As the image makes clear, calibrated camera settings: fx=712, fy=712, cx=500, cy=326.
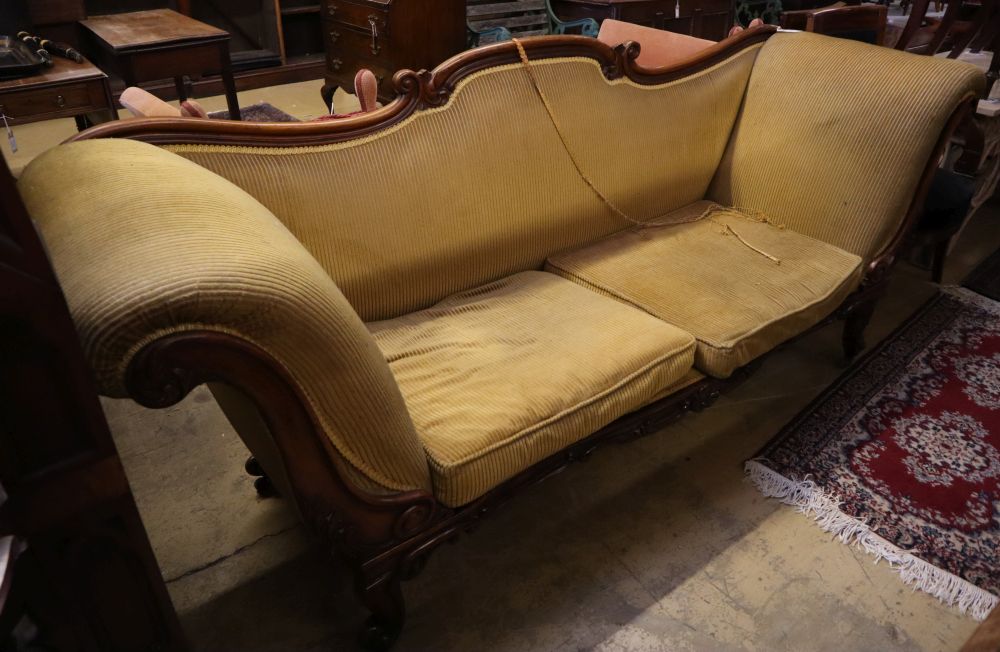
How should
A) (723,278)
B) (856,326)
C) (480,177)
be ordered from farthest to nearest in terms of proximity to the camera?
(856,326)
(723,278)
(480,177)

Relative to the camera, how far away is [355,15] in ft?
11.1

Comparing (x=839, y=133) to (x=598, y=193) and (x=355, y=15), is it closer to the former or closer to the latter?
(x=598, y=193)

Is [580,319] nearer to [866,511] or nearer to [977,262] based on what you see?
[866,511]

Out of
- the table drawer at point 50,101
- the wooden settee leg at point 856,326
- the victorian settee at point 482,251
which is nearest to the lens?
the victorian settee at point 482,251

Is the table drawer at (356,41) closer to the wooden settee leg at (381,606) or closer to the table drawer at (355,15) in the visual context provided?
the table drawer at (355,15)

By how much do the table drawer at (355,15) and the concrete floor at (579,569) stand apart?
2.18 meters

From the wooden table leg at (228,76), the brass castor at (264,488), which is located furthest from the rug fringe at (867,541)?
the wooden table leg at (228,76)

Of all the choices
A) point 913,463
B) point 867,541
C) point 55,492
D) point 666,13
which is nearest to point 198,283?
point 55,492

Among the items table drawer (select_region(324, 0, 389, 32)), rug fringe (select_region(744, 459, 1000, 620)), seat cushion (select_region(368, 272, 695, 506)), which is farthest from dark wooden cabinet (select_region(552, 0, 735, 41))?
rug fringe (select_region(744, 459, 1000, 620))

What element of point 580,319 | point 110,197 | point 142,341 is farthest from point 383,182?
point 142,341

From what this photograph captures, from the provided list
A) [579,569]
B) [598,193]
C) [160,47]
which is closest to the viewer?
[579,569]

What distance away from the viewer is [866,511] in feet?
5.22

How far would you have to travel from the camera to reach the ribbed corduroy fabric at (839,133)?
1790mm

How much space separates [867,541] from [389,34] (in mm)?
2777
